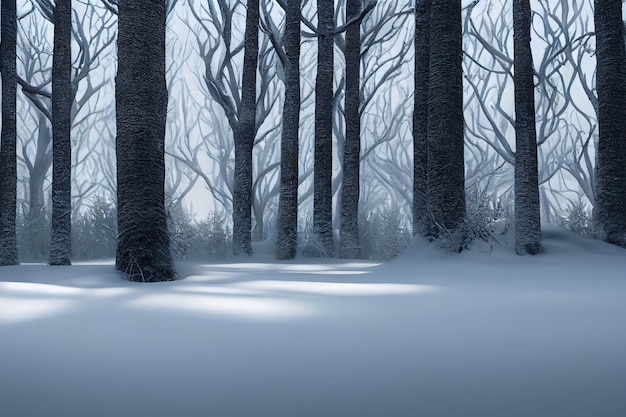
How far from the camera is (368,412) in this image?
1.81m

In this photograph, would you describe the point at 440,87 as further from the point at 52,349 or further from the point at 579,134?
the point at 579,134

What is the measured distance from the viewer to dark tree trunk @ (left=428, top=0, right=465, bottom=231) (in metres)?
6.55

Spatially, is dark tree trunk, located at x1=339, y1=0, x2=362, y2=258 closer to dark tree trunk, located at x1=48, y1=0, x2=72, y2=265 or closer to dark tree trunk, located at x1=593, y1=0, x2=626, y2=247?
dark tree trunk, located at x1=593, y1=0, x2=626, y2=247

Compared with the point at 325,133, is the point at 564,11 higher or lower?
higher

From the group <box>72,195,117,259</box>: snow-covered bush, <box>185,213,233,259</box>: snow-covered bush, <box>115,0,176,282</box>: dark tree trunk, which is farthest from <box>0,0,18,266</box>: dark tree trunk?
<box>115,0,176,282</box>: dark tree trunk

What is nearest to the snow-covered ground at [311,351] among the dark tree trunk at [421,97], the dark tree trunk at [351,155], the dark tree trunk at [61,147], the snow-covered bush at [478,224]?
the snow-covered bush at [478,224]

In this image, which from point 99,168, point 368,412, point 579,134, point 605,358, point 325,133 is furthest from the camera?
point 99,168

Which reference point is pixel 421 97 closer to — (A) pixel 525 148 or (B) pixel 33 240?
(A) pixel 525 148

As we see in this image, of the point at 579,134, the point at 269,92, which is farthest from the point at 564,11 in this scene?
the point at 269,92

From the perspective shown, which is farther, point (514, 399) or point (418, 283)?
point (418, 283)

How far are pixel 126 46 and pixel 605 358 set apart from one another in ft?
15.7

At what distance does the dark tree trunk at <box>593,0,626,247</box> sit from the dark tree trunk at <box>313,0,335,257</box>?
4.86 metres

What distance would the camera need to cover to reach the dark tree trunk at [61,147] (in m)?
8.54

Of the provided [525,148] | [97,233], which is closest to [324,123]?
[525,148]
